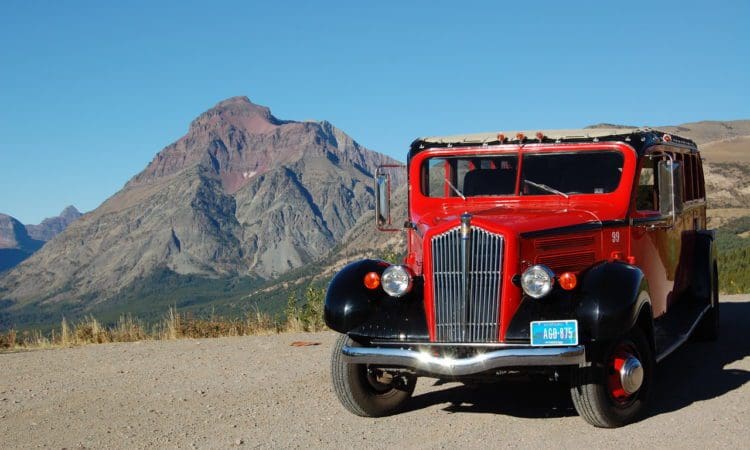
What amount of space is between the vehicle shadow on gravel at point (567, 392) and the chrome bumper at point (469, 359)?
49cm

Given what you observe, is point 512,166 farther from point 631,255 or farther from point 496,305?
point 496,305

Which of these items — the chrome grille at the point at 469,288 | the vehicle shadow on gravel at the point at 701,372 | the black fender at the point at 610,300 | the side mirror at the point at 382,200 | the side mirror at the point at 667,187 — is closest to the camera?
the black fender at the point at 610,300

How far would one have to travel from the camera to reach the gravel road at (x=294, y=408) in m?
6.78

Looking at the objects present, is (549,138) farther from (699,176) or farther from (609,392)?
(699,176)

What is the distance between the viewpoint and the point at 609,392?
6.88 meters

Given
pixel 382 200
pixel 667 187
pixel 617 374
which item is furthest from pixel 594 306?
pixel 382 200

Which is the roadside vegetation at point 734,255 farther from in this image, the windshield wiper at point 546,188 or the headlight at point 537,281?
the headlight at point 537,281

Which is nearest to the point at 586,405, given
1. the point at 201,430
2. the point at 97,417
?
the point at 201,430

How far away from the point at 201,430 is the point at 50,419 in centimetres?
Result: 152

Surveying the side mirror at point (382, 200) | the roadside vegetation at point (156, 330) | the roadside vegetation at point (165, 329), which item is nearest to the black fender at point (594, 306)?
the side mirror at point (382, 200)

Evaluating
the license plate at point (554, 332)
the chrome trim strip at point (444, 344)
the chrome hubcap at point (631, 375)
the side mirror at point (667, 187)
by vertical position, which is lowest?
the chrome hubcap at point (631, 375)

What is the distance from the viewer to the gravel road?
678cm

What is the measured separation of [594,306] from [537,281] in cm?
45

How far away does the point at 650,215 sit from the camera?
8.52 m
